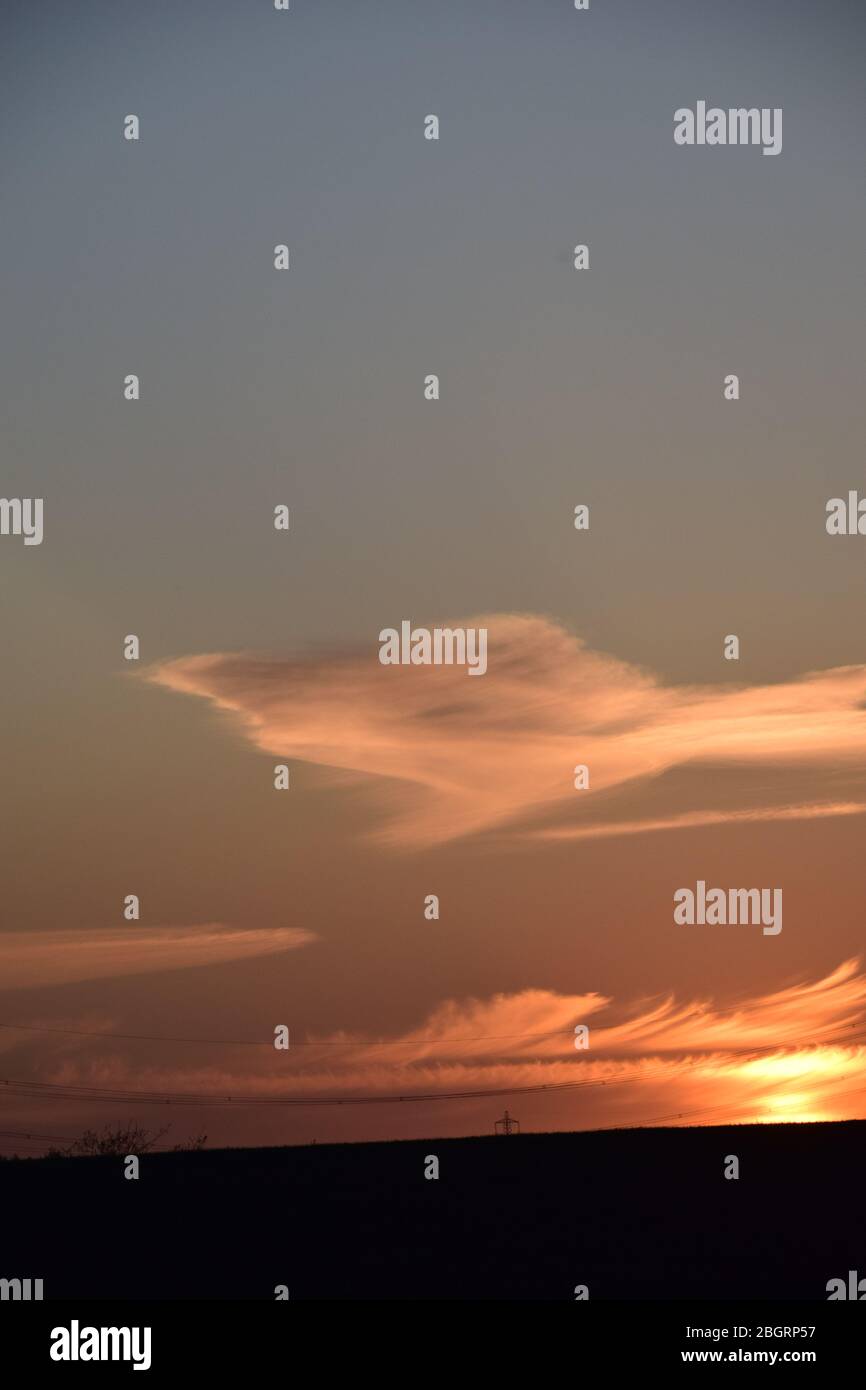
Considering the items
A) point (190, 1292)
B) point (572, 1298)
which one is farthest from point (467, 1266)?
point (190, 1292)

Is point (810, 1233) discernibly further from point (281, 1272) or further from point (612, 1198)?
point (281, 1272)

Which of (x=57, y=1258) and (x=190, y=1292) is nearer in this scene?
(x=190, y=1292)

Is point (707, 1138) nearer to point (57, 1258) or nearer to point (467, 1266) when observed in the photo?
point (467, 1266)
